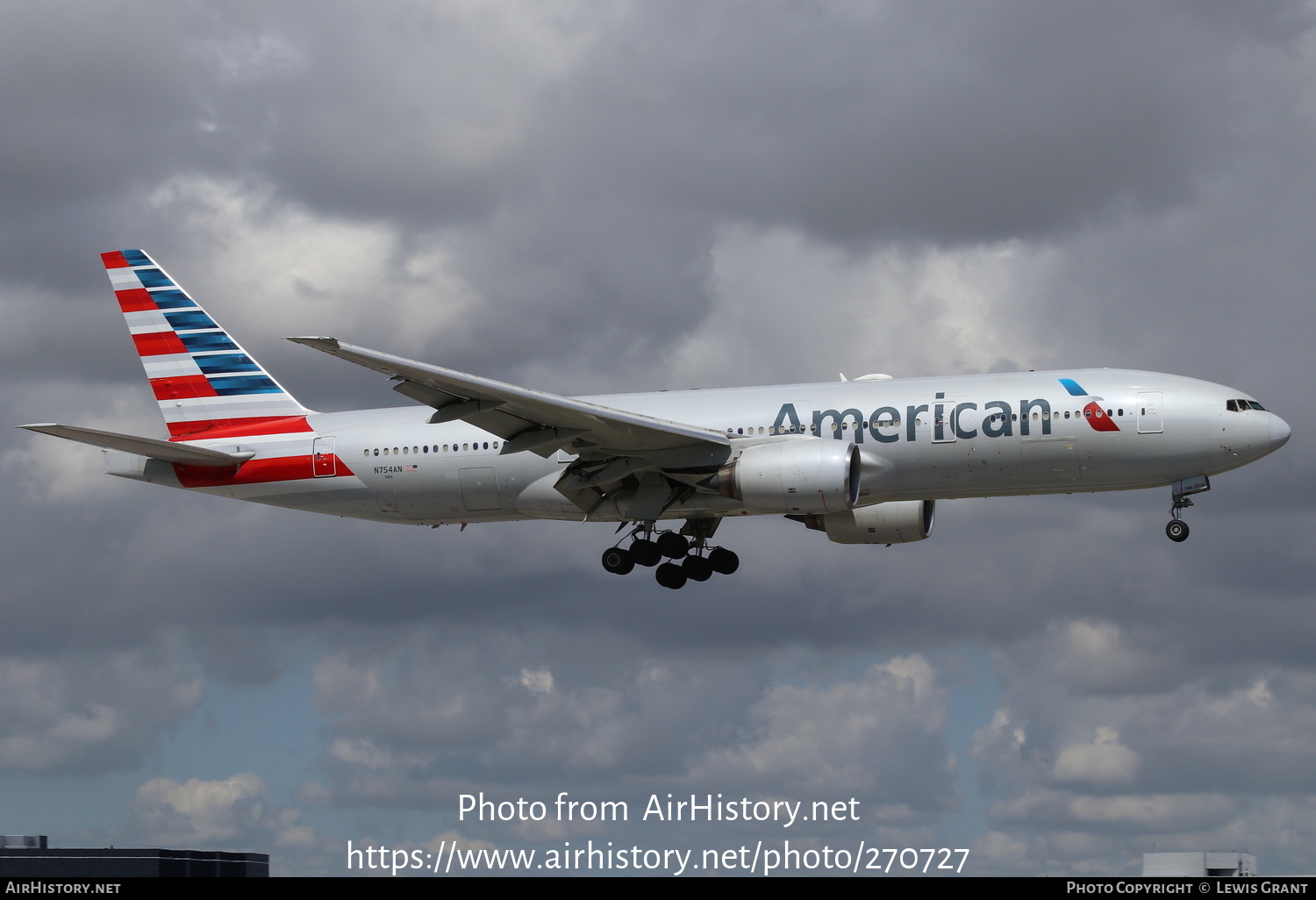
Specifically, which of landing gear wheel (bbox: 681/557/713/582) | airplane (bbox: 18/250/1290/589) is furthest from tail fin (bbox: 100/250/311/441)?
landing gear wheel (bbox: 681/557/713/582)

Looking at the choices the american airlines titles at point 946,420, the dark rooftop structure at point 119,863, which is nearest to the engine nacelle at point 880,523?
the american airlines titles at point 946,420

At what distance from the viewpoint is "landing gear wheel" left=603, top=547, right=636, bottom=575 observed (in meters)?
45.9

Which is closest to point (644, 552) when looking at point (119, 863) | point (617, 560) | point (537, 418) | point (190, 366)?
point (617, 560)

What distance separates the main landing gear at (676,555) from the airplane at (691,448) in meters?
0.06

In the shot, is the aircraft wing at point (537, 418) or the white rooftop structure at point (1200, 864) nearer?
the aircraft wing at point (537, 418)

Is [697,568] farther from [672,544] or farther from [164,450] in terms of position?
[164,450]

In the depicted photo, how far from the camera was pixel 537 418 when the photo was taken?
133 feet

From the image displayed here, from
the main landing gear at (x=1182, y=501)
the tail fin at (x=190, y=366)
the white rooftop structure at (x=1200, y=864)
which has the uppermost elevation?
the tail fin at (x=190, y=366)

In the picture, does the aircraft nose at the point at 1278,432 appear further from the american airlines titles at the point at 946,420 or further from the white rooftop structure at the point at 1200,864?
the white rooftop structure at the point at 1200,864

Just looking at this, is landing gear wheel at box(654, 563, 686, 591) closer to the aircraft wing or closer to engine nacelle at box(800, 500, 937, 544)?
engine nacelle at box(800, 500, 937, 544)

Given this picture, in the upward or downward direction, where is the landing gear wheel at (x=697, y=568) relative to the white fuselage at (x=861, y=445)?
downward

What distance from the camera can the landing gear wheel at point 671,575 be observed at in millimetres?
47031

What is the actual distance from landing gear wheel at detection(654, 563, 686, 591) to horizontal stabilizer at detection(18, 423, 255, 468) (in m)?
13.0

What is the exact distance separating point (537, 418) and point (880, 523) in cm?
1238
